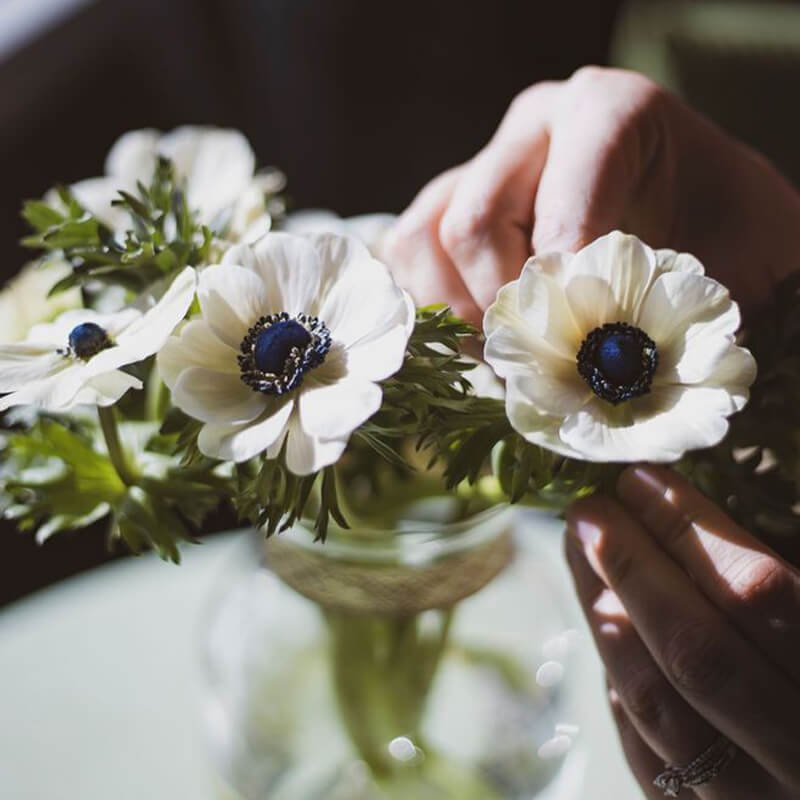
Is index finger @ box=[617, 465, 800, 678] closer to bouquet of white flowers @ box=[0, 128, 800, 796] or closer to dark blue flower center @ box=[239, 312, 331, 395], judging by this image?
bouquet of white flowers @ box=[0, 128, 800, 796]

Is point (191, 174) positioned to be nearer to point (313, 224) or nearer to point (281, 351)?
point (313, 224)

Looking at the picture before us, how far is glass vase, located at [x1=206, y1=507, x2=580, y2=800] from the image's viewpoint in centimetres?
57

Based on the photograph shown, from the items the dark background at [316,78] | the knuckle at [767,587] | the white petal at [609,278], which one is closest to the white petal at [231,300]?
the white petal at [609,278]

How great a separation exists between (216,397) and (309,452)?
0.05m

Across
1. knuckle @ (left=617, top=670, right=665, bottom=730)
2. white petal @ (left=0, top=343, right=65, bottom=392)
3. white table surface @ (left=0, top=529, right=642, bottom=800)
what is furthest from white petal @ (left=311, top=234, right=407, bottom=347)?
white table surface @ (left=0, top=529, right=642, bottom=800)

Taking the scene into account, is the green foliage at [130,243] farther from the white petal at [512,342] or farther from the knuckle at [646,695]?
the knuckle at [646,695]

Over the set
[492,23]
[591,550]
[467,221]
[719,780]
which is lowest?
[492,23]

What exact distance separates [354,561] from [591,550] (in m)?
0.13

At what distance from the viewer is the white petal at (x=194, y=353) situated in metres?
0.36

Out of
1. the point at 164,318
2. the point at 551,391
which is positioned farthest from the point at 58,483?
the point at 551,391

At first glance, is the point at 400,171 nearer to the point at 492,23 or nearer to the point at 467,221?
the point at 492,23

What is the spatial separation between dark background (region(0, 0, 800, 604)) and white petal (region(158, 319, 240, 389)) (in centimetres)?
122

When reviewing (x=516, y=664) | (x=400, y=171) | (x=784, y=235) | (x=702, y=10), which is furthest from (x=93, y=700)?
(x=400, y=171)

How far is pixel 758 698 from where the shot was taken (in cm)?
42
